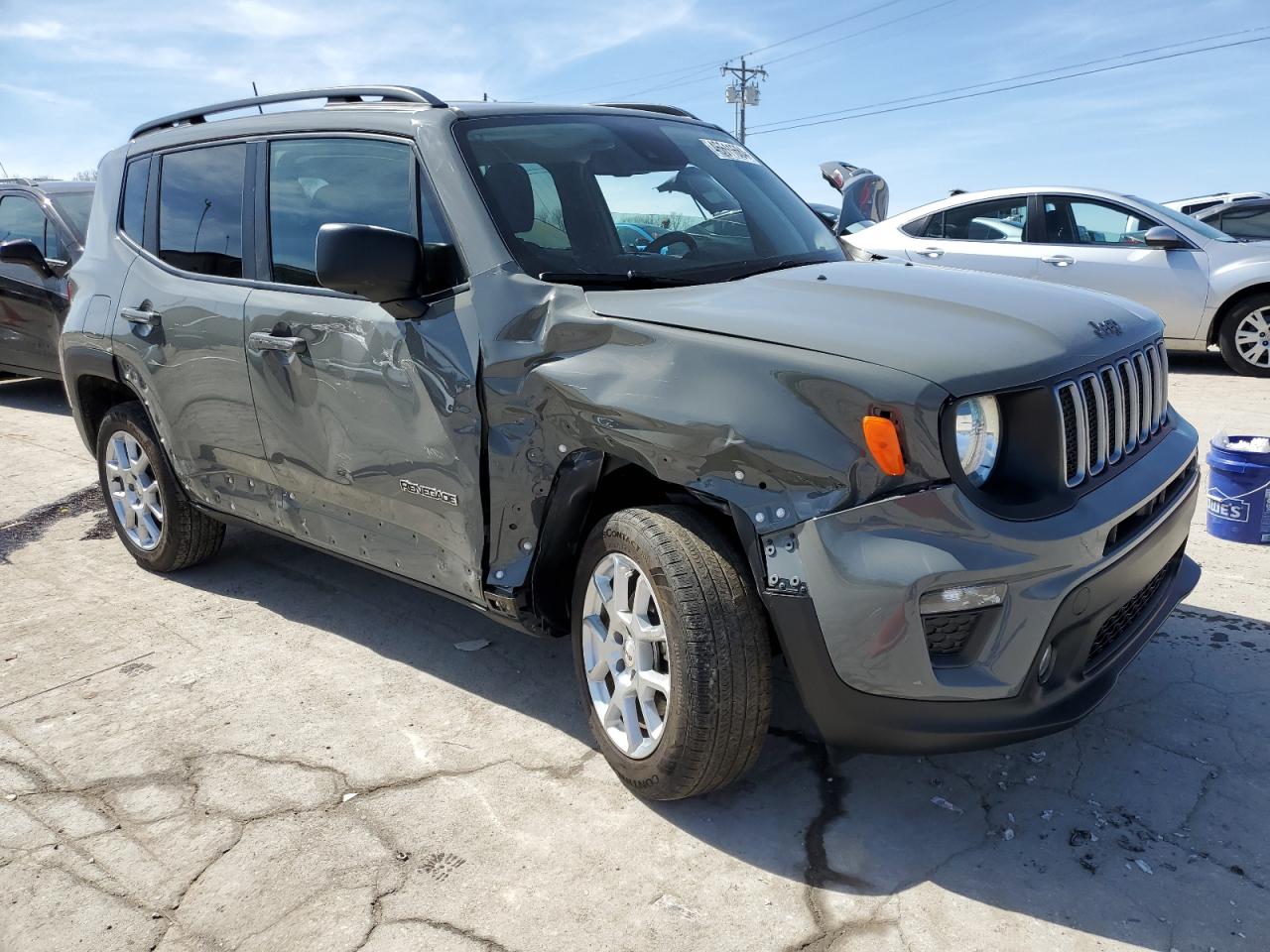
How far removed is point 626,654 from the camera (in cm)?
289

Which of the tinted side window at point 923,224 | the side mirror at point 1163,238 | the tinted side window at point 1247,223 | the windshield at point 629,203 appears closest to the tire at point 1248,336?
the side mirror at point 1163,238

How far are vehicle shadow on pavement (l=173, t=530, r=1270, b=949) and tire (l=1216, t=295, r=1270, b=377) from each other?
21.1 ft

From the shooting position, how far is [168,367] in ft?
13.9

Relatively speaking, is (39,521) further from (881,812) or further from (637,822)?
(881,812)

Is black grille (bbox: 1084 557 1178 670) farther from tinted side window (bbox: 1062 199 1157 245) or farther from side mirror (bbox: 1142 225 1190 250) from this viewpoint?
tinted side window (bbox: 1062 199 1157 245)

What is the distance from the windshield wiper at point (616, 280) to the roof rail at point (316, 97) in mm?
822

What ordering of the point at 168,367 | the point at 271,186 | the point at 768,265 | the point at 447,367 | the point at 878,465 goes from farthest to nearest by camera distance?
the point at 168,367
the point at 271,186
the point at 768,265
the point at 447,367
the point at 878,465

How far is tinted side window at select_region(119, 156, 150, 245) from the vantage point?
14.9 ft

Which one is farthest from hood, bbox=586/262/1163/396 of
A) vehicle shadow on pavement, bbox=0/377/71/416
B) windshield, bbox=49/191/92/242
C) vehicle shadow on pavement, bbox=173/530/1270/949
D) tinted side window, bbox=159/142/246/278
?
vehicle shadow on pavement, bbox=0/377/71/416

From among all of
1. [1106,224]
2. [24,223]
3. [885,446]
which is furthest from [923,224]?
[885,446]

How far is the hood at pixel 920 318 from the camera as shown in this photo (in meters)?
2.44

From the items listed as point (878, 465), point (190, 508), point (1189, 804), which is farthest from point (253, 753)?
point (1189, 804)

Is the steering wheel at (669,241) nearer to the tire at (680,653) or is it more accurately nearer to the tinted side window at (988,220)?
the tire at (680,653)

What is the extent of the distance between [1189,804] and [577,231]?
2.31 m
